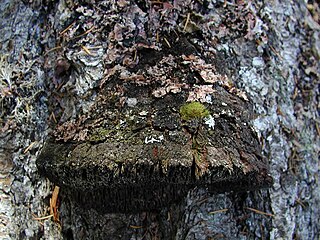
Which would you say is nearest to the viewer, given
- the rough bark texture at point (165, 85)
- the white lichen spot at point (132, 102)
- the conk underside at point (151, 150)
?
the conk underside at point (151, 150)

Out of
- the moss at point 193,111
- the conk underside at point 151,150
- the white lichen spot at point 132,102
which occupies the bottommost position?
the conk underside at point 151,150

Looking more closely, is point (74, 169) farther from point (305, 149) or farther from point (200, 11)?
point (305, 149)

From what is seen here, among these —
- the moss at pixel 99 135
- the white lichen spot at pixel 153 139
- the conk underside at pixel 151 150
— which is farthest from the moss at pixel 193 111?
the moss at pixel 99 135

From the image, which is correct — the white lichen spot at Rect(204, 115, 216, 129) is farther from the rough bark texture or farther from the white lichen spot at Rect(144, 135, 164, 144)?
the white lichen spot at Rect(144, 135, 164, 144)

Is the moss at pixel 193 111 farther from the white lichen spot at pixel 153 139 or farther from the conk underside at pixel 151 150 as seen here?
the white lichen spot at pixel 153 139

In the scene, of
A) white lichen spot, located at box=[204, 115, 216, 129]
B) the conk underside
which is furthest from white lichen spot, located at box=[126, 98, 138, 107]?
white lichen spot, located at box=[204, 115, 216, 129]

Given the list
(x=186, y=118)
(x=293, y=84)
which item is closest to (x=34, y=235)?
(x=186, y=118)

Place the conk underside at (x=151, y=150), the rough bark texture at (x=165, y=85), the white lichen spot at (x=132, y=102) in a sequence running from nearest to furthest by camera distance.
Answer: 1. the conk underside at (x=151, y=150)
2. the white lichen spot at (x=132, y=102)
3. the rough bark texture at (x=165, y=85)
